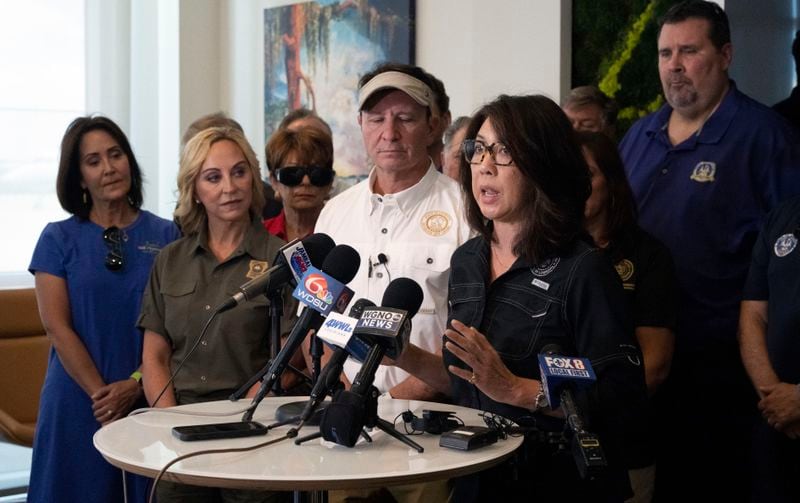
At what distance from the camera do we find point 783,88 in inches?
171

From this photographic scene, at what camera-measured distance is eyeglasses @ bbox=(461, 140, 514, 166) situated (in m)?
2.23

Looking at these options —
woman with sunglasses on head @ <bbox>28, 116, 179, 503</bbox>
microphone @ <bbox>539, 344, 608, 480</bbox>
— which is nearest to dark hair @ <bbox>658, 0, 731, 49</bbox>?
microphone @ <bbox>539, 344, 608, 480</bbox>

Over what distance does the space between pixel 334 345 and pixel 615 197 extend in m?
1.30

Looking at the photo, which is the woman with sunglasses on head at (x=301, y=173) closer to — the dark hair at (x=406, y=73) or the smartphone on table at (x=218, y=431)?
the dark hair at (x=406, y=73)

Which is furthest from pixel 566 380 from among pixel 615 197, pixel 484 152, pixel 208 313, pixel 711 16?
pixel 711 16

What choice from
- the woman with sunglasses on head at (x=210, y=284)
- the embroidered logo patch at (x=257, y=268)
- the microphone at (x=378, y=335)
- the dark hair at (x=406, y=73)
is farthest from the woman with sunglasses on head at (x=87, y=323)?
the microphone at (x=378, y=335)

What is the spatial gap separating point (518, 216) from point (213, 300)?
1.16 metres

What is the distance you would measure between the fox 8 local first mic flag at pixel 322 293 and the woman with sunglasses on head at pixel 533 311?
248 millimetres

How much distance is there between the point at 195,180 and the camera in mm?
3186

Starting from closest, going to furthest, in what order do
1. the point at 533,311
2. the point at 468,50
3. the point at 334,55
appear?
the point at 533,311 < the point at 468,50 < the point at 334,55

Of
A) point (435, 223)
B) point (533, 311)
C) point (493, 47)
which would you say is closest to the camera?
point (533, 311)

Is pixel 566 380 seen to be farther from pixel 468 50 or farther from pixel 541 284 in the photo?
pixel 468 50

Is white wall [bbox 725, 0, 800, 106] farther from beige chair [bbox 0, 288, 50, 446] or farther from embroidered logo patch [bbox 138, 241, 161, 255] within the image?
beige chair [bbox 0, 288, 50, 446]

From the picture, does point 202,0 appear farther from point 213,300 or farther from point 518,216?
point 518,216
